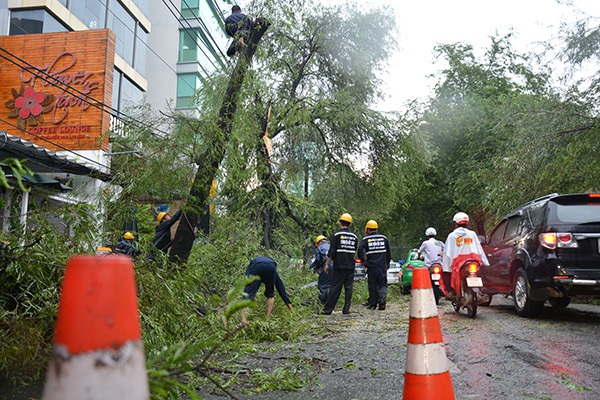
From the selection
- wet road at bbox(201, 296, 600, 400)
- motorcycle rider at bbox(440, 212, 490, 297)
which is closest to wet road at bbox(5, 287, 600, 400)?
wet road at bbox(201, 296, 600, 400)

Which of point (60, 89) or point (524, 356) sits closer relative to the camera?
point (524, 356)

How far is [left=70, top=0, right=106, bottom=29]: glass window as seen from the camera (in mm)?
20672

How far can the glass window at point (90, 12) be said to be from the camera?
814 inches

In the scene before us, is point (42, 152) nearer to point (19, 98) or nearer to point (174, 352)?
point (19, 98)

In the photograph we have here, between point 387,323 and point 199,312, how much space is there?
3.89m

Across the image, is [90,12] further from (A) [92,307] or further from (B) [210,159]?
(A) [92,307]

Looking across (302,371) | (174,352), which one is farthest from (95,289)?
(302,371)

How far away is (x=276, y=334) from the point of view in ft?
22.3

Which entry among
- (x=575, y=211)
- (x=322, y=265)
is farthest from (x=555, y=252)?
(x=322, y=265)

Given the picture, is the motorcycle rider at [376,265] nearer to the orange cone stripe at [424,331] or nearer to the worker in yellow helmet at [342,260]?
the worker in yellow helmet at [342,260]

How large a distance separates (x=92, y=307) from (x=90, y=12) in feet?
75.6

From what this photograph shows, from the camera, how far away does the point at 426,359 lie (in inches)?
118

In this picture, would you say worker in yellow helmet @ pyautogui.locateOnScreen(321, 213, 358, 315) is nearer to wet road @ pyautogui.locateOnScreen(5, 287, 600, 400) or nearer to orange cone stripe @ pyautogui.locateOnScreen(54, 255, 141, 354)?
wet road @ pyautogui.locateOnScreen(5, 287, 600, 400)

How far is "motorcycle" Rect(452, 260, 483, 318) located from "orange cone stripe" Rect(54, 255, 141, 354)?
7.63 metres
